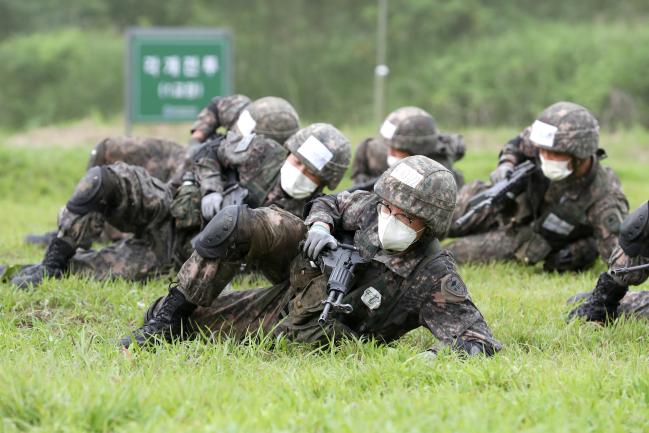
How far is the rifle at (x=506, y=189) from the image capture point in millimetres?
8328

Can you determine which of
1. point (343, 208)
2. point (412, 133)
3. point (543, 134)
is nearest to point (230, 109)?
point (412, 133)

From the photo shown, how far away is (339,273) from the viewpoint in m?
5.10

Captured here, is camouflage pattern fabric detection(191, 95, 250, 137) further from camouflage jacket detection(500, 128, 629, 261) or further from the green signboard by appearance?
the green signboard

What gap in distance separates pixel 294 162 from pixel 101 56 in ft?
78.0

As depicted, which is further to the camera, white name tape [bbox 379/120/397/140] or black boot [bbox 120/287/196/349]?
white name tape [bbox 379/120/397/140]

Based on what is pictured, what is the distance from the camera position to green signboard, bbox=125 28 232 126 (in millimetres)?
13758

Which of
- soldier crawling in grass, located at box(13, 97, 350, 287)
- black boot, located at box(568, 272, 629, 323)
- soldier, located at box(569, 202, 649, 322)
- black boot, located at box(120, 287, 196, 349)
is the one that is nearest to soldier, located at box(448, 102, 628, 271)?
soldier, located at box(569, 202, 649, 322)

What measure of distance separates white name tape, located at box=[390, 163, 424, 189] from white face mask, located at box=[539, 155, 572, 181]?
2.86 m

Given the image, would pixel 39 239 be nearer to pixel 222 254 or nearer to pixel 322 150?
pixel 322 150

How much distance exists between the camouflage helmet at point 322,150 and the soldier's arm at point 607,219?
2.42 meters

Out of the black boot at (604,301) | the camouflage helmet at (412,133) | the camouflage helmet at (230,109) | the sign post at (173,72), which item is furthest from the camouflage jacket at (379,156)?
the sign post at (173,72)

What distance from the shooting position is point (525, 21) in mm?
27891

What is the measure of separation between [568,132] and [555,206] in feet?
2.53

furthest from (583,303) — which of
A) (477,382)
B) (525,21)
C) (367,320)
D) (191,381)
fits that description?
(525,21)
